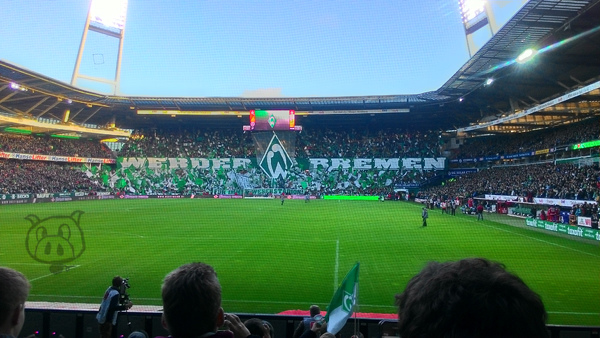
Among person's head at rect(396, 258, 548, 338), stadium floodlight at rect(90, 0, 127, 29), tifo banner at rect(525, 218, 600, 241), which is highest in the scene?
stadium floodlight at rect(90, 0, 127, 29)

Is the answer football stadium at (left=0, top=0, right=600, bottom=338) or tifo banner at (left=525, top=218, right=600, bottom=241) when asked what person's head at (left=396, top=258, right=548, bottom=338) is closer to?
football stadium at (left=0, top=0, right=600, bottom=338)

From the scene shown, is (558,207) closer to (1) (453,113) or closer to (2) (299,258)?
(2) (299,258)

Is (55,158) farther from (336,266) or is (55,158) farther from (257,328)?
(257,328)

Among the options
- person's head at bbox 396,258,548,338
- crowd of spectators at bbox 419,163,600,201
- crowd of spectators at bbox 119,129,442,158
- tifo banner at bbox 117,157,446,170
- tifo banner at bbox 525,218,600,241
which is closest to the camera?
person's head at bbox 396,258,548,338

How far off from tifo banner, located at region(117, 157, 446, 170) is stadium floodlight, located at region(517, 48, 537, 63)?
22621mm

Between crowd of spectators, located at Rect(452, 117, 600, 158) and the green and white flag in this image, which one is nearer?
the green and white flag

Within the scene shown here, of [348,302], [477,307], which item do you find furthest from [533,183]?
[477,307]

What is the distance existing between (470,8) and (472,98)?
9130mm

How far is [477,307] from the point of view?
774 mm

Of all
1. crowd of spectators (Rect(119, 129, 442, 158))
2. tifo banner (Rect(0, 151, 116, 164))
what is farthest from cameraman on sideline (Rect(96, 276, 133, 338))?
crowd of spectators (Rect(119, 129, 442, 158))

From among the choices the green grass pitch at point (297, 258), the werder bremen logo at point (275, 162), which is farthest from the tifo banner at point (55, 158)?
the green grass pitch at point (297, 258)

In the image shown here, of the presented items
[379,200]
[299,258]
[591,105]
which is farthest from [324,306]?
[379,200]

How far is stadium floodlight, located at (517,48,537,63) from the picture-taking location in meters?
18.9

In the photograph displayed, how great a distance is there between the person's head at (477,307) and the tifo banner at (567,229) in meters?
16.8
